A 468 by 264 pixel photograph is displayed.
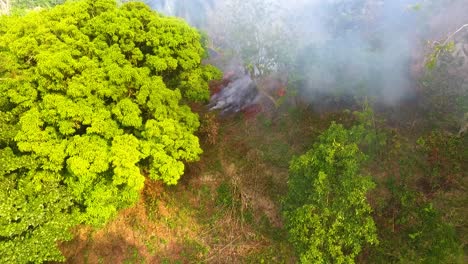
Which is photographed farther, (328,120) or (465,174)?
(328,120)

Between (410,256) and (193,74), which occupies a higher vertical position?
(193,74)

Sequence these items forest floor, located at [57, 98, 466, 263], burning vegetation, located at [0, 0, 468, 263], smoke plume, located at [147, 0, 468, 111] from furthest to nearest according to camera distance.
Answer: smoke plume, located at [147, 0, 468, 111] < forest floor, located at [57, 98, 466, 263] < burning vegetation, located at [0, 0, 468, 263]

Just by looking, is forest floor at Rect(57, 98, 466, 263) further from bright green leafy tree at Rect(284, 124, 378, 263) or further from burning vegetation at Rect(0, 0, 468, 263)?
bright green leafy tree at Rect(284, 124, 378, 263)

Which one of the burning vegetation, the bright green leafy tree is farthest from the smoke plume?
the bright green leafy tree

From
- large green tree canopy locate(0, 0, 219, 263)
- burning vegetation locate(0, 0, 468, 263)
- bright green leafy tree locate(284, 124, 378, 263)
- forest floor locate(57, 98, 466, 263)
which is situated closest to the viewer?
bright green leafy tree locate(284, 124, 378, 263)

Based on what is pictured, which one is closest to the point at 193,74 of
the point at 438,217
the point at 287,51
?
the point at 287,51

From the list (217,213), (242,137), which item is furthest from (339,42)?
(217,213)

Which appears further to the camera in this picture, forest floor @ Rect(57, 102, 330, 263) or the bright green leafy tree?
forest floor @ Rect(57, 102, 330, 263)

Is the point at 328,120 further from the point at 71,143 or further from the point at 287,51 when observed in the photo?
the point at 71,143
